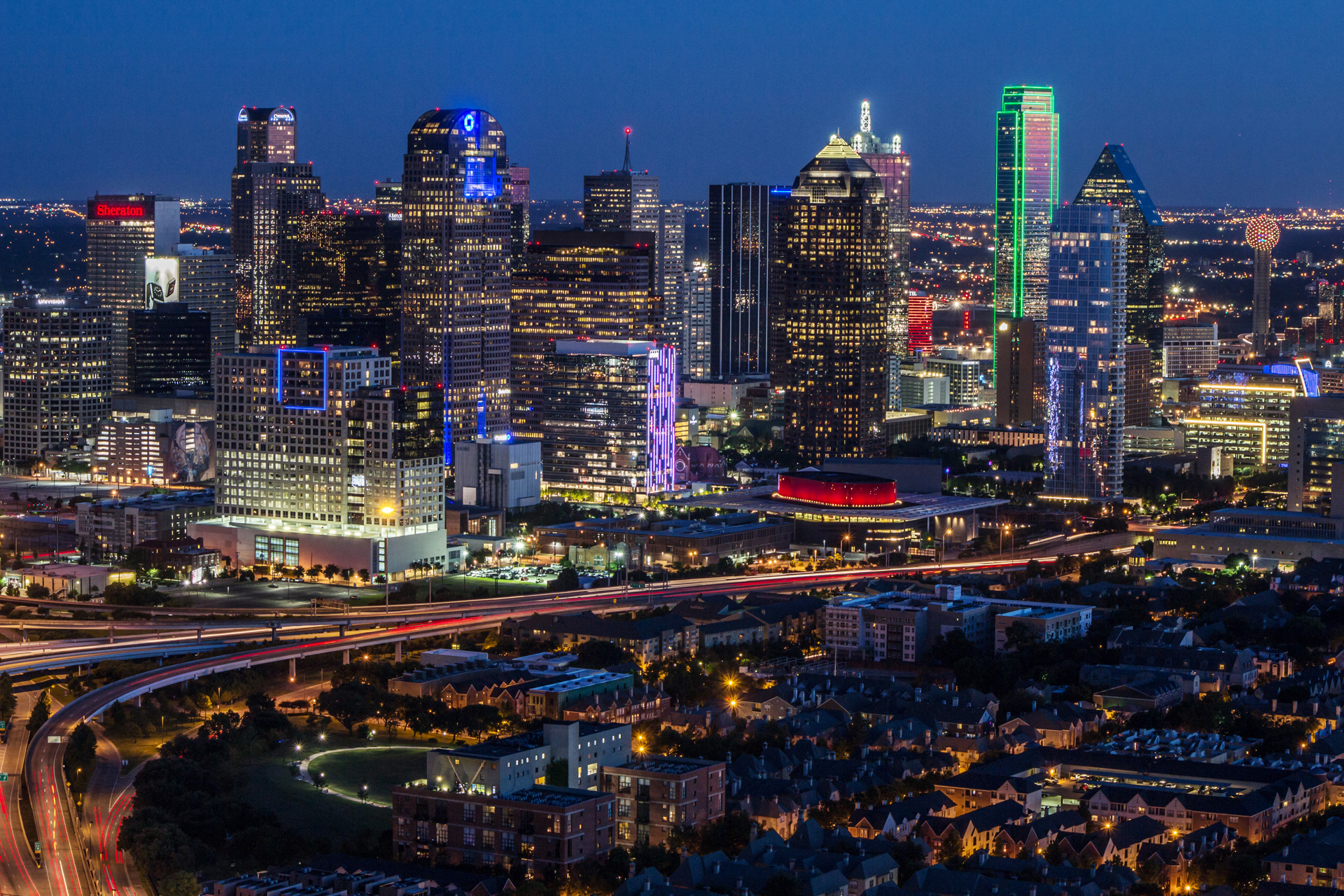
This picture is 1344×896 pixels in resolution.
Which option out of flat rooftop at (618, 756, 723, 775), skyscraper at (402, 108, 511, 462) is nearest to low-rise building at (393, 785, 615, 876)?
flat rooftop at (618, 756, 723, 775)

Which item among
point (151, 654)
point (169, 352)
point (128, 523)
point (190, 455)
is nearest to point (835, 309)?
point (190, 455)

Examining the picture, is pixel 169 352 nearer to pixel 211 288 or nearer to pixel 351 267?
pixel 351 267

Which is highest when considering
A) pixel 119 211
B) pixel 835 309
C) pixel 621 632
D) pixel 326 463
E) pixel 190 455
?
pixel 119 211

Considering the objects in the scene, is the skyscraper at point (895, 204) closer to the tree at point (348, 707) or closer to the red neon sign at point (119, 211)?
the red neon sign at point (119, 211)

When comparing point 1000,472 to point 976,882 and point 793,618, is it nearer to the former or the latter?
point 793,618

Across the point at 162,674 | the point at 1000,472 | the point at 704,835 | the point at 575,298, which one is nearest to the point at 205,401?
the point at 575,298

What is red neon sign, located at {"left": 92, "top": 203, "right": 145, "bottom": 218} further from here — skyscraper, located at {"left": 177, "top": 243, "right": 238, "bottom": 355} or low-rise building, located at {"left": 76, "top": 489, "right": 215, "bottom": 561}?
low-rise building, located at {"left": 76, "top": 489, "right": 215, "bottom": 561}

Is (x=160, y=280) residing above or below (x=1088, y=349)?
above
